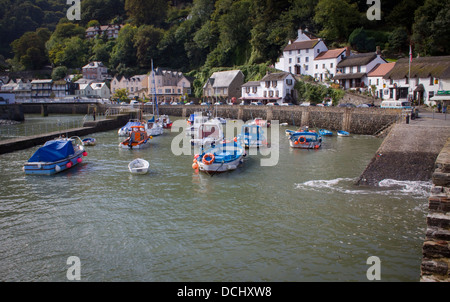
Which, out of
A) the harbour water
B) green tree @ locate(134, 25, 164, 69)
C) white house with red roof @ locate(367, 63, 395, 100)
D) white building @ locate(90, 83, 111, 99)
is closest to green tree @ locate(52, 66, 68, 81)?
white building @ locate(90, 83, 111, 99)

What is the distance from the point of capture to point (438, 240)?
966cm

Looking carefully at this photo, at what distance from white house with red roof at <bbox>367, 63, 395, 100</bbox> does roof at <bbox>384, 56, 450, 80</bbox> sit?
7.39ft

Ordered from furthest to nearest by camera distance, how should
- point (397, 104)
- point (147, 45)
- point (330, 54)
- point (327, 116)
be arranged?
1. point (147, 45)
2. point (330, 54)
3. point (327, 116)
4. point (397, 104)

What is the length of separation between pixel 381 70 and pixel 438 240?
178 ft

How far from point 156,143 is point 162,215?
76.6 feet

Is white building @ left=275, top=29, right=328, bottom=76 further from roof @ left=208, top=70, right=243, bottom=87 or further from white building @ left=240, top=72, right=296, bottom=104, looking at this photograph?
roof @ left=208, top=70, right=243, bottom=87

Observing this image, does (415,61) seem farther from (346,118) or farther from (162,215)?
(162,215)

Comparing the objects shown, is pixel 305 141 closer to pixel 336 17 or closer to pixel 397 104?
pixel 397 104

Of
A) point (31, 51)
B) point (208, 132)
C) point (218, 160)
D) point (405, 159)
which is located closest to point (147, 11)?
point (31, 51)

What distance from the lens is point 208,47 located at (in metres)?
106

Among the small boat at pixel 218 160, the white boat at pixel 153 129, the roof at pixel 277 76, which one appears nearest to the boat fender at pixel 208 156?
the small boat at pixel 218 160

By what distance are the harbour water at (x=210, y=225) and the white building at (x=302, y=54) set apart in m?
51.1
